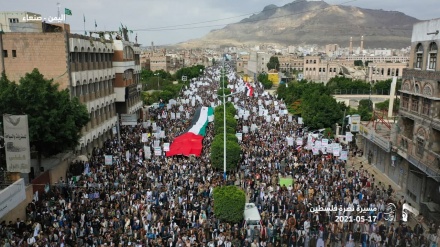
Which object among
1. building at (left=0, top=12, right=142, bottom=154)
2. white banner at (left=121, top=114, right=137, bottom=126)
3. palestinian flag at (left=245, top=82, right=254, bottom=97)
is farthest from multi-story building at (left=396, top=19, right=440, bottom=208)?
palestinian flag at (left=245, top=82, right=254, bottom=97)

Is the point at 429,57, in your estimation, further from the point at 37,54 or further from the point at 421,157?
the point at 37,54

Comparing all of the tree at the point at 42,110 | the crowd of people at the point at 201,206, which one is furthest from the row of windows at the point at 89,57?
the crowd of people at the point at 201,206

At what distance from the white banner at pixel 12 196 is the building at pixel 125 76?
22.8m

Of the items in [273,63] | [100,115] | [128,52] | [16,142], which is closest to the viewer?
[16,142]

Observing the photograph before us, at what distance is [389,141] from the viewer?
2859 centimetres

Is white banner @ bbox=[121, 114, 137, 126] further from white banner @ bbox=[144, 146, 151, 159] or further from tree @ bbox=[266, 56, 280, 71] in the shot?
tree @ bbox=[266, 56, 280, 71]

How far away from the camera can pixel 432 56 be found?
23359 millimetres

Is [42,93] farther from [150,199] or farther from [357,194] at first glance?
[357,194]

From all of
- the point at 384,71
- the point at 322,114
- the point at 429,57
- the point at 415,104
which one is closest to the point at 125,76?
the point at 322,114

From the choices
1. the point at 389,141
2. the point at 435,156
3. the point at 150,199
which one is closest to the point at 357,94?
the point at 389,141

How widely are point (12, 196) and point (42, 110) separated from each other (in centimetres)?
601

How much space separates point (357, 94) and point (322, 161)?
70.4 meters

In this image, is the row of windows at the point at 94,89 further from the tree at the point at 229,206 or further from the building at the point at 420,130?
the building at the point at 420,130

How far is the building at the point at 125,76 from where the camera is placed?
134ft
